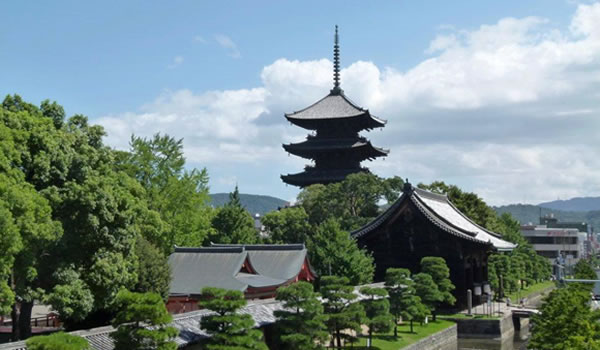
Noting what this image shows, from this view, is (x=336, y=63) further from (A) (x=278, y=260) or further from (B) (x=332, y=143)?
(A) (x=278, y=260)

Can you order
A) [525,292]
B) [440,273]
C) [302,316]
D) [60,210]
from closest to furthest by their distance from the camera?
[60,210], [302,316], [440,273], [525,292]

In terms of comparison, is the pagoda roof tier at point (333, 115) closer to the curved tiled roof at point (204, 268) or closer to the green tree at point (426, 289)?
the curved tiled roof at point (204, 268)

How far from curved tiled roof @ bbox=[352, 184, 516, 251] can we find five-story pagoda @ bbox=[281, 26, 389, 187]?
22.9 metres

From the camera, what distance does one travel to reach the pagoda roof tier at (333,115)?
8150 centimetres

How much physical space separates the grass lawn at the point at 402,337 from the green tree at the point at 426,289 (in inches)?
65.5

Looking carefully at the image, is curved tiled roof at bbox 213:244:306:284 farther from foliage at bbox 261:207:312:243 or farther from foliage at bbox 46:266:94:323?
foliage at bbox 46:266:94:323

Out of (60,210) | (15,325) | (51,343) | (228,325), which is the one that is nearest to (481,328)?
(228,325)

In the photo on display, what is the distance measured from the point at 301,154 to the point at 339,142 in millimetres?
5423

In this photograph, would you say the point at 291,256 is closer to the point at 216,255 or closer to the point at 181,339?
the point at 216,255

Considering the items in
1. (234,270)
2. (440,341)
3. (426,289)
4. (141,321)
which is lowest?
(440,341)

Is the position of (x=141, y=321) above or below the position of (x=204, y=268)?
below

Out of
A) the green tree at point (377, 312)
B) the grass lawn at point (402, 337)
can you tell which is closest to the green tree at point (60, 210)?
the green tree at point (377, 312)

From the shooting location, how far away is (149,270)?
35250 millimetres

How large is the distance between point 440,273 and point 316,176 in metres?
36.1
